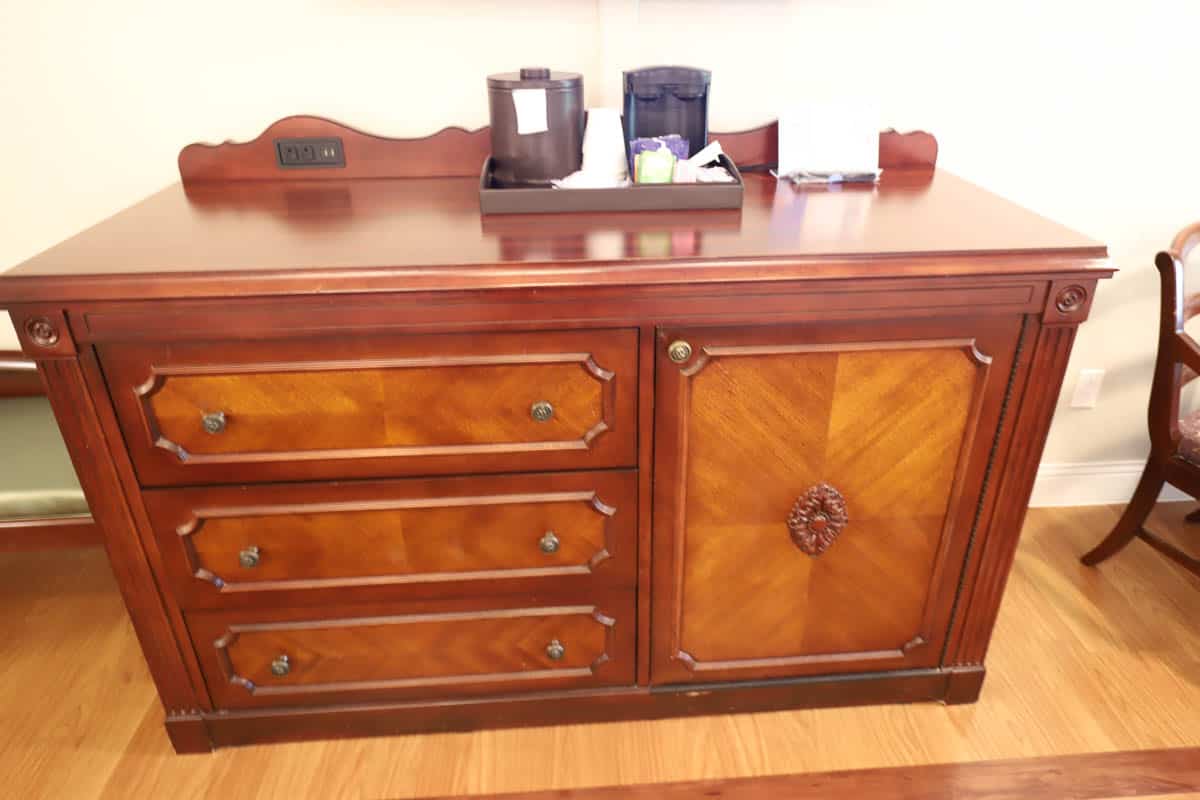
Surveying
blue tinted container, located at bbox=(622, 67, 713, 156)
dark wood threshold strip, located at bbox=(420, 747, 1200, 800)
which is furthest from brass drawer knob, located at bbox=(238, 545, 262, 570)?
blue tinted container, located at bbox=(622, 67, 713, 156)

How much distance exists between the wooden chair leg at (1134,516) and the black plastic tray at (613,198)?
1.20 meters

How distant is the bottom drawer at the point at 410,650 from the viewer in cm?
133

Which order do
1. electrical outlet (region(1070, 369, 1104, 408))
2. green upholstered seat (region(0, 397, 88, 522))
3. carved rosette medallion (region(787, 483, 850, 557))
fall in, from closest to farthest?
carved rosette medallion (region(787, 483, 850, 557)) < green upholstered seat (region(0, 397, 88, 522)) < electrical outlet (region(1070, 369, 1104, 408))

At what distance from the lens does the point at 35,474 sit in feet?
4.62

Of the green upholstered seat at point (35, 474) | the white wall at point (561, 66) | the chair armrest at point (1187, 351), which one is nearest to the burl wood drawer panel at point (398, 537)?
the green upholstered seat at point (35, 474)

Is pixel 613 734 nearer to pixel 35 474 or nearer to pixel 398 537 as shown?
pixel 398 537

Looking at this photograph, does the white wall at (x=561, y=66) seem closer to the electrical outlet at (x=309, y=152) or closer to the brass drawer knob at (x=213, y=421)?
the electrical outlet at (x=309, y=152)

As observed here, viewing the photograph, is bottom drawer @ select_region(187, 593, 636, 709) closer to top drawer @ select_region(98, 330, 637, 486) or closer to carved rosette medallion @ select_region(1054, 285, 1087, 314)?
top drawer @ select_region(98, 330, 637, 486)

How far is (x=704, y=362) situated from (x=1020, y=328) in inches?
19.3

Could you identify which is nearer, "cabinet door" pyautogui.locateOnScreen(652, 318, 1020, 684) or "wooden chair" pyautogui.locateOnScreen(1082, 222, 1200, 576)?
"cabinet door" pyautogui.locateOnScreen(652, 318, 1020, 684)

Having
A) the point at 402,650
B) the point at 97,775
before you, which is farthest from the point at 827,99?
the point at 97,775

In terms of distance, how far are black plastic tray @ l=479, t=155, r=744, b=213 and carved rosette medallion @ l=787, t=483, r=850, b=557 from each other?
52 centimetres

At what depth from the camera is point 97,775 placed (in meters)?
1.39

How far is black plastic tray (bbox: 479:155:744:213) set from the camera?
1.28m
